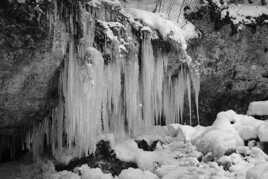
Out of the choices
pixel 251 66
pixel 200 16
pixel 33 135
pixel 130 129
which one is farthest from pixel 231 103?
pixel 33 135

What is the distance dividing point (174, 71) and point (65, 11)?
2993 millimetres

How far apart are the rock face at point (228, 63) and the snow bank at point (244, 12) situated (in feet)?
0.55

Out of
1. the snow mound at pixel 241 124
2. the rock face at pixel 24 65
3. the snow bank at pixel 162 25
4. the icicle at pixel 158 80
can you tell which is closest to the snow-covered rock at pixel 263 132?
the snow mound at pixel 241 124

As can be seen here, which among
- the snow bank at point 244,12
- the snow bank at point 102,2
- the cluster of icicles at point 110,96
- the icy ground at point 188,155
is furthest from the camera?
the snow bank at point 244,12

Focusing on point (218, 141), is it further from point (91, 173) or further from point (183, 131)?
point (91, 173)

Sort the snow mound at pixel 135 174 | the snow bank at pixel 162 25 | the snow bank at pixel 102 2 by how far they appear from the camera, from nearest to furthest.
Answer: the snow bank at pixel 102 2 → the snow mound at pixel 135 174 → the snow bank at pixel 162 25

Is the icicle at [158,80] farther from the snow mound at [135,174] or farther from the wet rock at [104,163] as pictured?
the snow mound at [135,174]

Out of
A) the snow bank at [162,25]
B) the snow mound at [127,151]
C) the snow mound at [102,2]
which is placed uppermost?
the snow mound at [102,2]

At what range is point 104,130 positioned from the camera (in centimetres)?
746

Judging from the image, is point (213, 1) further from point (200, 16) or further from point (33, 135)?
point (33, 135)

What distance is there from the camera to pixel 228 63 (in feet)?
29.1

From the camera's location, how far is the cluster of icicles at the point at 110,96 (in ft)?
20.1

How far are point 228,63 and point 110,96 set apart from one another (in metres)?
3.50

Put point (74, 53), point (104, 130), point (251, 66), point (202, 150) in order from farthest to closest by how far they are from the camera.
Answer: point (251, 66), point (104, 130), point (202, 150), point (74, 53)
